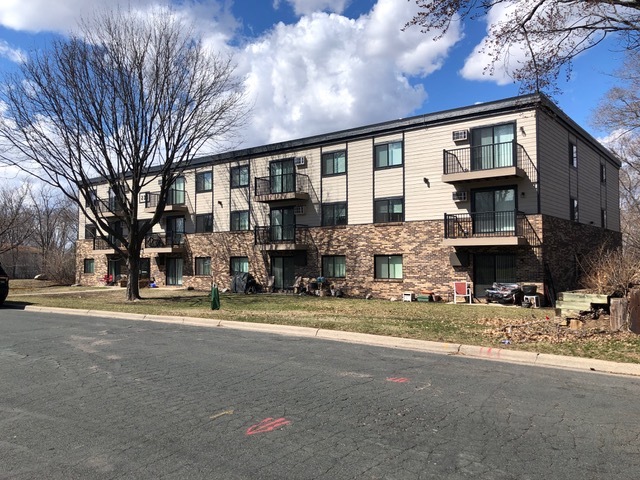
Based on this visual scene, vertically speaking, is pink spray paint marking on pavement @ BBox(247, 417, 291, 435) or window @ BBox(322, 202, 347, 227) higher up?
window @ BBox(322, 202, 347, 227)

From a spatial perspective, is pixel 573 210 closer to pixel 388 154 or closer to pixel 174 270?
pixel 388 154

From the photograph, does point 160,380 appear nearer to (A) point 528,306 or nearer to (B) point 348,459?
(B) point 348,459

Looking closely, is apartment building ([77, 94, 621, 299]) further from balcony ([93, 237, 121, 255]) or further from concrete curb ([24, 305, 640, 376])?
concrete curb ([24, 305, 640, 376])

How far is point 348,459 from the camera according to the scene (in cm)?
407

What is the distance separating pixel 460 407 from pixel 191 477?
3.17m

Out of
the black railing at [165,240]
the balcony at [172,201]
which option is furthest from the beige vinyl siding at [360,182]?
the black railing at [165,240]

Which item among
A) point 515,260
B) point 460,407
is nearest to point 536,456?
point 460,407

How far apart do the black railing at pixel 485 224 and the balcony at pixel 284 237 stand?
335 inches

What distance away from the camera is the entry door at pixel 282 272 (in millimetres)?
28375

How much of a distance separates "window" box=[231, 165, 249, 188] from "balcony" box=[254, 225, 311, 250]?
3414 mm

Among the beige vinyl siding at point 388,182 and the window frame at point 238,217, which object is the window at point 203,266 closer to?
the window frame at point 238,217

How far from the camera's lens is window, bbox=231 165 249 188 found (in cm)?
3042

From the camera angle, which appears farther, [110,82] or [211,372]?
[110,82]

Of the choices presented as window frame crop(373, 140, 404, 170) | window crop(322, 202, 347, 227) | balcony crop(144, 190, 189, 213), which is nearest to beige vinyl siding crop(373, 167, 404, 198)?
window frame crop(373, 140, 404, 170)
